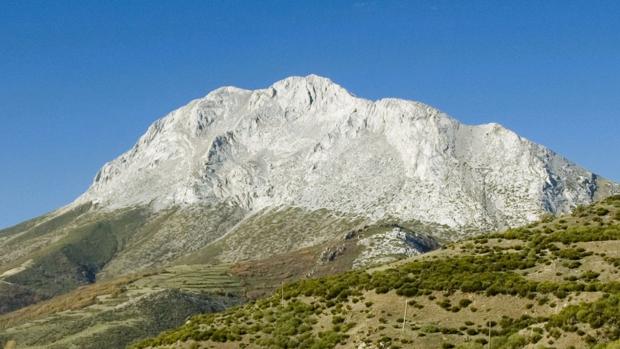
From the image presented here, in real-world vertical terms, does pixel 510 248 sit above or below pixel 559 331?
above

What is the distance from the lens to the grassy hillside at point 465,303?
65.1m

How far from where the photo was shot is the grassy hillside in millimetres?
65062

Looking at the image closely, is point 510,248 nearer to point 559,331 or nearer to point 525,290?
point 525,290

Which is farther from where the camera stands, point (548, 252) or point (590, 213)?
point (590, 213)

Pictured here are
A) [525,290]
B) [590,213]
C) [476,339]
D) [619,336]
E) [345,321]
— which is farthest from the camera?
[590,213]

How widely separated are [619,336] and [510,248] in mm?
28836

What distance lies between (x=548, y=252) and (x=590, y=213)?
57.8ft

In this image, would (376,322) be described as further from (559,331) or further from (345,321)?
(559,331)

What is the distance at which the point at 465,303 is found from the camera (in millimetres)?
73938

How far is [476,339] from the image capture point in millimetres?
67688

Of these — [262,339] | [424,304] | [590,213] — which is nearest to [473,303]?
[424,304]

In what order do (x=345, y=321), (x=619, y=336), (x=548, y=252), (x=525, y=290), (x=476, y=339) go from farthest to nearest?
(x=548, y=252)
(x=345, y=321)
(x=525, y=290)
(x=476, y=339)
(x=619, y=336)

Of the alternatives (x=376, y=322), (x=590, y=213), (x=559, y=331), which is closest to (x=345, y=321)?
(x=376, y=322)

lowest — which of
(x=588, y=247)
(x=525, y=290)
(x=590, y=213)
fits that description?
(x=525, y=290)
